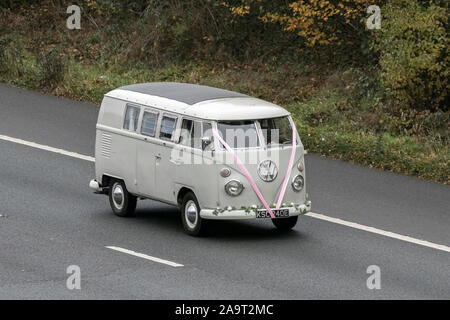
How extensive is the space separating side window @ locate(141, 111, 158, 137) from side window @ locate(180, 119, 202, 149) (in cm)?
64

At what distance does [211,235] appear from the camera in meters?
17.7

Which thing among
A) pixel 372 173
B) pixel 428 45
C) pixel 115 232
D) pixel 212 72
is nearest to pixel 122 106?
pixel 115 232

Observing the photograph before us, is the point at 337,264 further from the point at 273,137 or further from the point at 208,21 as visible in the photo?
the point at 208,21

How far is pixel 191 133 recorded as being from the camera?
1744cm

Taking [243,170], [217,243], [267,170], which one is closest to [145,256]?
[217,243]

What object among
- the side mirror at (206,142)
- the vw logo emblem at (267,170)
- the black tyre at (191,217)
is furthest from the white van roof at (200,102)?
the black tyre at (191,217)

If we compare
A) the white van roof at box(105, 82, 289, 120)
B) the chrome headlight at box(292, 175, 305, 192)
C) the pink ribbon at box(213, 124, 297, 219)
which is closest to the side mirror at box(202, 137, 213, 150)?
the pink ribbon at box(213, 124, 297, 219)

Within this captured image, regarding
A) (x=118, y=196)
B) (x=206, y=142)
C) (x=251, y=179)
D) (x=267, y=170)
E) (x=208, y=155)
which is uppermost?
(x=206, y=142)

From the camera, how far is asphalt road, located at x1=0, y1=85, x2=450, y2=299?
14.8m

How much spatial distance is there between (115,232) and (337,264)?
3.76m

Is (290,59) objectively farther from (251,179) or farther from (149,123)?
(251,179)

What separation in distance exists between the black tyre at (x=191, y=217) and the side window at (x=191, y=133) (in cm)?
77

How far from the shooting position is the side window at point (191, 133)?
17297 millimetres

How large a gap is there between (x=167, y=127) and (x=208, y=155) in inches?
40.3
